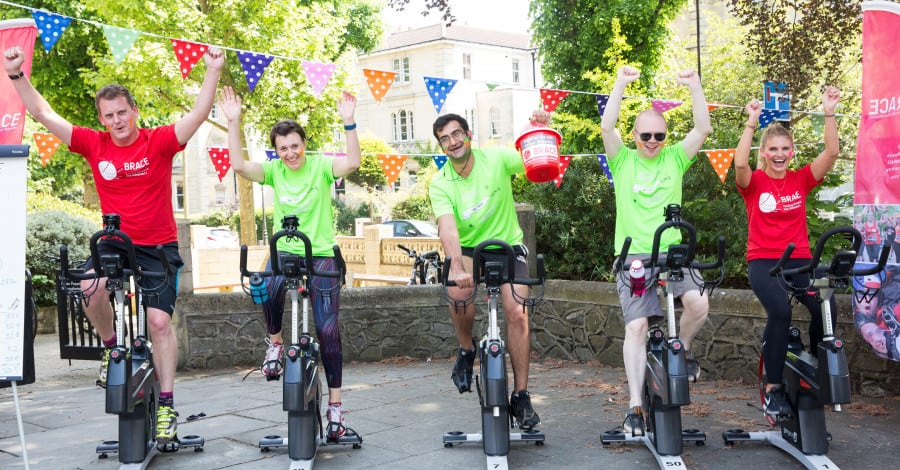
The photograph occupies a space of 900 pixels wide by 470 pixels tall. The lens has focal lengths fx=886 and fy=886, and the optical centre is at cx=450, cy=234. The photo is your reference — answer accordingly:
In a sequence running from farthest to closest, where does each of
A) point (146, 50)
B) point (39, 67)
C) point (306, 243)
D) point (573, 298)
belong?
1. point (39, 67)
2. point (146, 50)
3. point (573, 298)
4. point (306, 243)

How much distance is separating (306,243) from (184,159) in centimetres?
5217

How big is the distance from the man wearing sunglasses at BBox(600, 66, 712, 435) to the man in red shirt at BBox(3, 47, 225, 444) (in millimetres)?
2433

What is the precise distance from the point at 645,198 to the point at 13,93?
4395 millimetres

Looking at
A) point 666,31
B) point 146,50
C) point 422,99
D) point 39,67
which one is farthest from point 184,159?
point 666,31

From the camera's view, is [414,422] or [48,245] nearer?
[414,422]

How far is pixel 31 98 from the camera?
5.00 metres

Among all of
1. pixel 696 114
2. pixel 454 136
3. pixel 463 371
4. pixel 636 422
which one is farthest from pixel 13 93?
pixel 636 422

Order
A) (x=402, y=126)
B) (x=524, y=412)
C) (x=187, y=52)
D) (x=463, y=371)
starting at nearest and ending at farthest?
(x=524, y=412) < (x=463, y=371) < (x=187, y=52) < (x=402, y=126)

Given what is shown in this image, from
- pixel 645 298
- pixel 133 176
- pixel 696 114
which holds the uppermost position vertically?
pixel 696 114

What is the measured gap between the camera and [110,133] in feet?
16.9

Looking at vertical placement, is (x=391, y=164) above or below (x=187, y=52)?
below

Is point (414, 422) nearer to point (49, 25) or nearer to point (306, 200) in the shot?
point (306, 200)

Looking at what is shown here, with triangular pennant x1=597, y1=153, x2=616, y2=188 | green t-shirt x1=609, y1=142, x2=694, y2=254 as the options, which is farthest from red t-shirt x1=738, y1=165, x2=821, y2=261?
triangular pennant x1=597, y1=153, x2=616, y2=188

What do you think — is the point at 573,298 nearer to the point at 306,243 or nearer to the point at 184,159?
the point at 306,243
